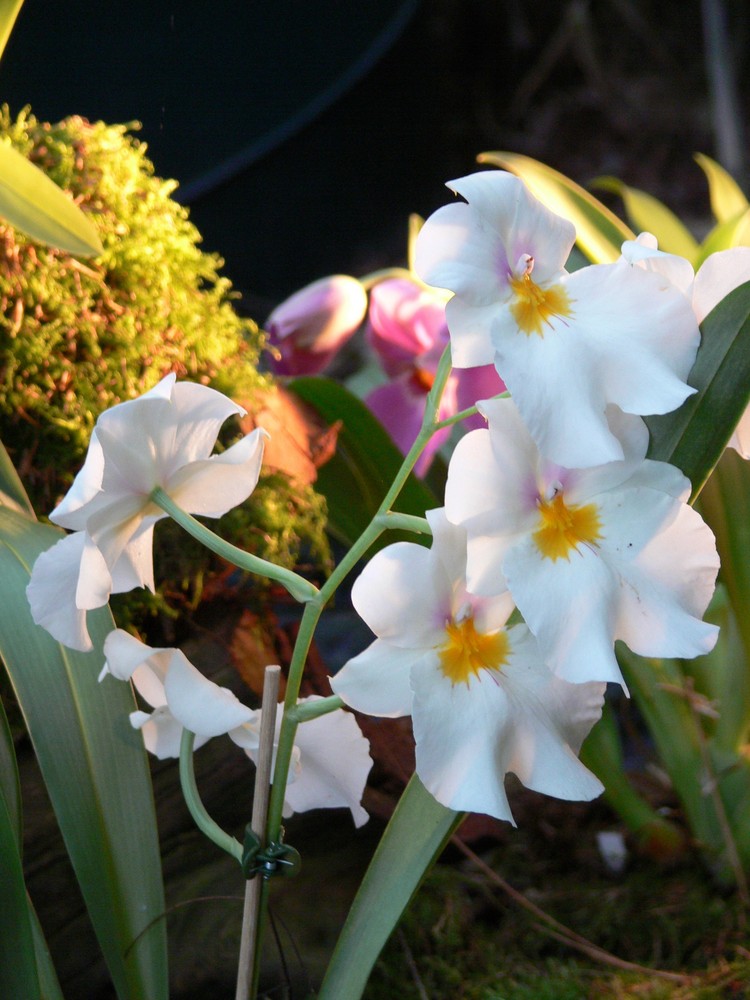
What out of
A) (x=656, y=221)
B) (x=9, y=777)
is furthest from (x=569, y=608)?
(x=656, y=221)

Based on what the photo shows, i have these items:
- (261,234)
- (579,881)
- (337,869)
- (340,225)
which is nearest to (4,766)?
(337,869)

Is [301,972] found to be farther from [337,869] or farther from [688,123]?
[688,123]

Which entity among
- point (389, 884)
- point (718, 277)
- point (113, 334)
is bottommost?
point (389, 884)

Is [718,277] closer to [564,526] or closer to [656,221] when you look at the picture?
[564,526]

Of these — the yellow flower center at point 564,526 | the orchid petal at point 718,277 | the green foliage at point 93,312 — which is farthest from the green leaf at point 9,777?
the orchid petal at point 718,277

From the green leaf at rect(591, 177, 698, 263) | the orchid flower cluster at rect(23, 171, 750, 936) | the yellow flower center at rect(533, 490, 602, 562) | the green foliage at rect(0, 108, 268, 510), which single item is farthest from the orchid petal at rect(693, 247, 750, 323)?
the green leaf at rect(591, 177, 698, 263)
